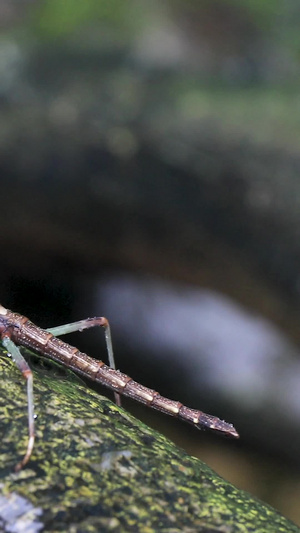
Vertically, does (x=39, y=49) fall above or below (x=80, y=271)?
above

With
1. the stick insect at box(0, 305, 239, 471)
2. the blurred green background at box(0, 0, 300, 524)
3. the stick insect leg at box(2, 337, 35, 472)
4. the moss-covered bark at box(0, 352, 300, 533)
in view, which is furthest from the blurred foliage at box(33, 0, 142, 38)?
the moss-covered bark at box(0, 352, 300, 533)

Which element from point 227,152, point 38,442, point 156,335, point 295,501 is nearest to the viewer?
point 38,442

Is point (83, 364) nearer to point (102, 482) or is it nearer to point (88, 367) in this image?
point (88, 367)

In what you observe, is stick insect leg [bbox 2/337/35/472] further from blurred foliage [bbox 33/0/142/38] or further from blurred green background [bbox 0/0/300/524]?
blurred foliage [bbox 33/0/142/38]

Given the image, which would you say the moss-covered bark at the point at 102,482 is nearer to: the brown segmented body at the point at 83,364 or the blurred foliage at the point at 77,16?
the brown segmented body at the point at 83,364

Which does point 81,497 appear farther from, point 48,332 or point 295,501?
point 295,501

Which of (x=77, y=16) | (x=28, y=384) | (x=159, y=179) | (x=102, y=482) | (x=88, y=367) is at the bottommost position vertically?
(x=102, y=482)

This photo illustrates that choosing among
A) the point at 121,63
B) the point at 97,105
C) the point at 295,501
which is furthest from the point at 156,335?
the point at 121,63

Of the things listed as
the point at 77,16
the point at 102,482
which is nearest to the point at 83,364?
the point at 102,482

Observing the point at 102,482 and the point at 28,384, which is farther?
the point at 28,384
